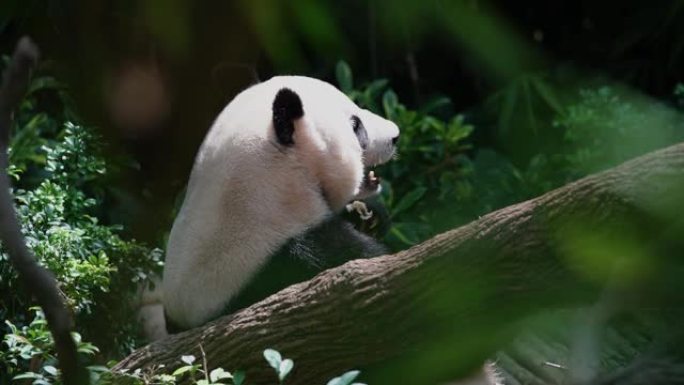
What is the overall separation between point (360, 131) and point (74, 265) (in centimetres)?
97

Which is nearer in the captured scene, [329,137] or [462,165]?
[329,137]

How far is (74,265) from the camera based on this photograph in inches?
111

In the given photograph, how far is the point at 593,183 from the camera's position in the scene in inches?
74.4

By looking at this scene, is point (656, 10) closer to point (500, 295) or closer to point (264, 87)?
point (264, 87)

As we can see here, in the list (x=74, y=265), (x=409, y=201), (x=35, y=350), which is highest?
(x=74, y=265)

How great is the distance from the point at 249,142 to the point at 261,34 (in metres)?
2.34

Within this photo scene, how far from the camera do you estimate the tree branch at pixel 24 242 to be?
1003mm

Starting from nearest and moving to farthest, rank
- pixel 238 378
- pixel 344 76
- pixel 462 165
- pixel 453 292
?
1. pixel 453 292
2. pixel 238 378
3. pixel 344 76
4. pixel 462 165

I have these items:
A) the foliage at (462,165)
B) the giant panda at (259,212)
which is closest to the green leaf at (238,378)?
the giant panda at (259,212)

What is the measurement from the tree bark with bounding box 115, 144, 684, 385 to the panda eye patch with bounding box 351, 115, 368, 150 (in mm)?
867

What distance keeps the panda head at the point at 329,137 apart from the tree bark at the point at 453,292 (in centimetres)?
59

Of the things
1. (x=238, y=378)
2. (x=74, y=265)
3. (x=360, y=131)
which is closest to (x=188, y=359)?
(x=238, y=378)

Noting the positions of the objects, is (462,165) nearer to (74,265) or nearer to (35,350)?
(74,265)

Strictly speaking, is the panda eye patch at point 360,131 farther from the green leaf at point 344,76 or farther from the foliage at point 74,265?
the green leaf at point 344,76
